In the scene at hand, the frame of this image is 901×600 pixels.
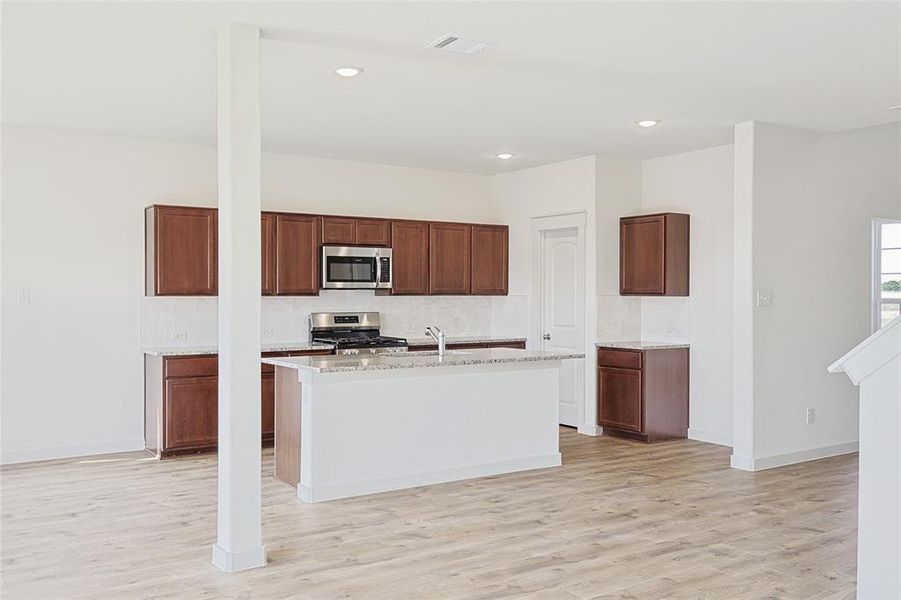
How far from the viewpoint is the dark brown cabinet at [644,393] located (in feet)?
23.7

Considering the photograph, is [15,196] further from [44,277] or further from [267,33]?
[267,33]

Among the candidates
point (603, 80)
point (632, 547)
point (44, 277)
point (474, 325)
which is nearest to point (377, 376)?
point (632, 547)

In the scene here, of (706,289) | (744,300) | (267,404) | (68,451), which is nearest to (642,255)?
(706,289)

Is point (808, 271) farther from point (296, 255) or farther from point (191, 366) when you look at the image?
point (191, 366)

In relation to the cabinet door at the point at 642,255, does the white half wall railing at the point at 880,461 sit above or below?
below

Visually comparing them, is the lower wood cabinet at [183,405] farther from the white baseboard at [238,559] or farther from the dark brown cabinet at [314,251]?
the white baseboard at [238,559]

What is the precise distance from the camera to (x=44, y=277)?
650 cm

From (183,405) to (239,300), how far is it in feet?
9.82

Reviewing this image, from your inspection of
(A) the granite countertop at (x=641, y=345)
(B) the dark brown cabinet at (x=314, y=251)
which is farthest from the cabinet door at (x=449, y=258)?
(A) the granite countertop at (x=641, y=345)

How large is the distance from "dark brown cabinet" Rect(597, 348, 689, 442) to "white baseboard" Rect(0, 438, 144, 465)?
13.8 ft

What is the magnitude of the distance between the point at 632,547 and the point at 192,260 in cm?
434

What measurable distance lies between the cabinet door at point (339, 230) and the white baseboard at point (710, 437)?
365 centimetres

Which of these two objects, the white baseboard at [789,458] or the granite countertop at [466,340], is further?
the granite countertop at [466,340]

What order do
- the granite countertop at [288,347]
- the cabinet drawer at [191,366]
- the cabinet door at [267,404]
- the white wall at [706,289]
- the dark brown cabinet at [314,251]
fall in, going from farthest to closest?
the white wall at [706,289] → the cabinet door at [267,404] → the dark brown cabinet at [314,251] → the granite countertop at [288,347] → the cabinet drawer at [191,366]
